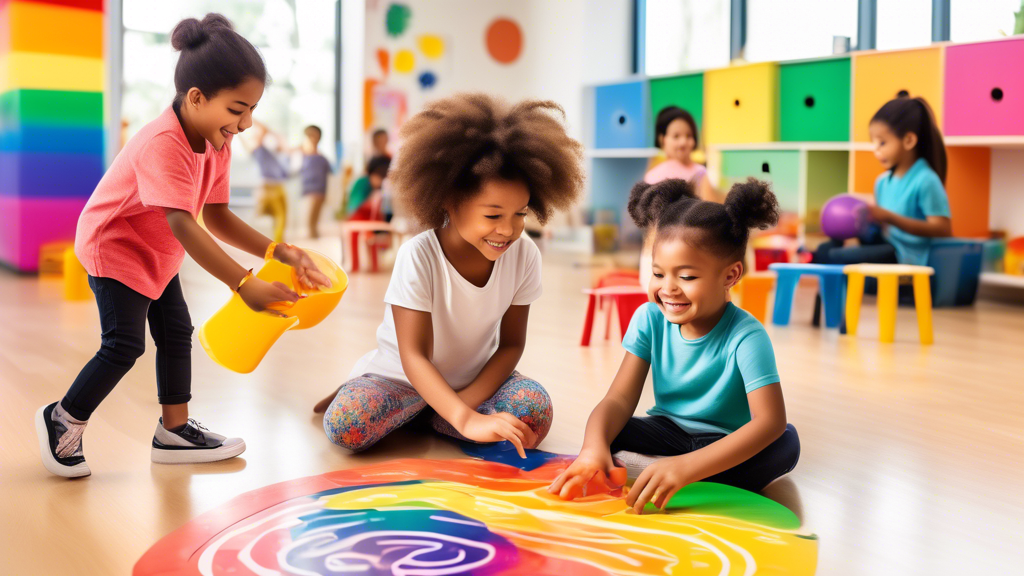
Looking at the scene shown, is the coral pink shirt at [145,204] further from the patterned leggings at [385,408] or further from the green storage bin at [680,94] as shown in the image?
the green storage bin at [680,94]

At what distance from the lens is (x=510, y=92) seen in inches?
262

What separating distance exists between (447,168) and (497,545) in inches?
25.5

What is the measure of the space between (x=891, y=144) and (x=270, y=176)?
4235mm

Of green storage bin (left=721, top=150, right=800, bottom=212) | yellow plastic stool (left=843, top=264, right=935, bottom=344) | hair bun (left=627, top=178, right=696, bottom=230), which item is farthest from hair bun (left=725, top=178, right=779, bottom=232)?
green storage bin (left=721, top=150, right=800, bottom=212)

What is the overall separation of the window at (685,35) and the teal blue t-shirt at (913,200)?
2034 millimetres

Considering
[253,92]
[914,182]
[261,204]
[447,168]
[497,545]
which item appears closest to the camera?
[497,545]

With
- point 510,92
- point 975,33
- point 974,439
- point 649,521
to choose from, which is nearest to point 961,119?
point 975,33

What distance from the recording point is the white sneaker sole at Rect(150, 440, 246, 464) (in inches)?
62.0

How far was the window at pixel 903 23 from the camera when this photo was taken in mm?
4422

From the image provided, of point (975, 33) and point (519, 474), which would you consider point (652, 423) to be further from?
point (975, 33)

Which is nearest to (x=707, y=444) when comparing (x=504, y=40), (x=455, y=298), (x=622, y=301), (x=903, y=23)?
(x=455, y=298)

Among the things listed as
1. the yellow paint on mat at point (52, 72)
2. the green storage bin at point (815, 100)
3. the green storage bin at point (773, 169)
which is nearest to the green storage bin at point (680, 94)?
the green storage bin at point (773, 169)

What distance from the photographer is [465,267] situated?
162 cm

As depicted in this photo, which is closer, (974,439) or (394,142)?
(974,439)
